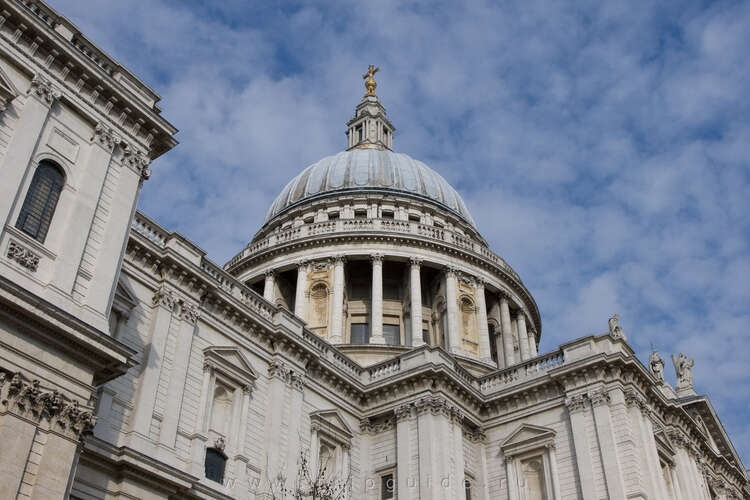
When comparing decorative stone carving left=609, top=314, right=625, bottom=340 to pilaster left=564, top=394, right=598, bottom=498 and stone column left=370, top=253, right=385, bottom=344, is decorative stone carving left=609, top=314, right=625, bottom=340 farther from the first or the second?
stone column left=370, top=253, right=385, bottom=344

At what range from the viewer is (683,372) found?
42250mm

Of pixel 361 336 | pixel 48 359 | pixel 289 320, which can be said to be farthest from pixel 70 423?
pixel 361 336

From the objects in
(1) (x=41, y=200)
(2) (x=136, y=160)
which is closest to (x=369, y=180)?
(2) (x=136, y=160)

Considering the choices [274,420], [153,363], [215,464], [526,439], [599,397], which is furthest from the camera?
[526,439]

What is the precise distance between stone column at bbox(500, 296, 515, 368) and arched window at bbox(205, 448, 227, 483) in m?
23.4

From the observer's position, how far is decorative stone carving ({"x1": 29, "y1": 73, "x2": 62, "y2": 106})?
776 inches

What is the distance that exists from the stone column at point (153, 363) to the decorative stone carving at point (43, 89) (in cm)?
746

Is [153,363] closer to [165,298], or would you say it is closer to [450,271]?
[165,298]

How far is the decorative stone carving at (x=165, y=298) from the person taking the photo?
25234 millimetres

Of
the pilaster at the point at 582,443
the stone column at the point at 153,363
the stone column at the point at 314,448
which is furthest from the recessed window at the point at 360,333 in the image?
the stone column at the point at 153,363

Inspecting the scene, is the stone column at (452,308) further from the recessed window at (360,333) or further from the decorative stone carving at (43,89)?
the decorative stone carving at (43,89)

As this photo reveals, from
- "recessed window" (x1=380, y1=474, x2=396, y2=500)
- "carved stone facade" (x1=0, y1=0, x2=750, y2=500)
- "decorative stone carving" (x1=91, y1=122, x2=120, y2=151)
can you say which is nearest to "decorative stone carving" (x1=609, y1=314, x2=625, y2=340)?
"carved stone facade" (x1=0, y1=0, x2=750, y2=500)

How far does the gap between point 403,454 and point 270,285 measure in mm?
18682

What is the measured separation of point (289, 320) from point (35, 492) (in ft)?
48.7
